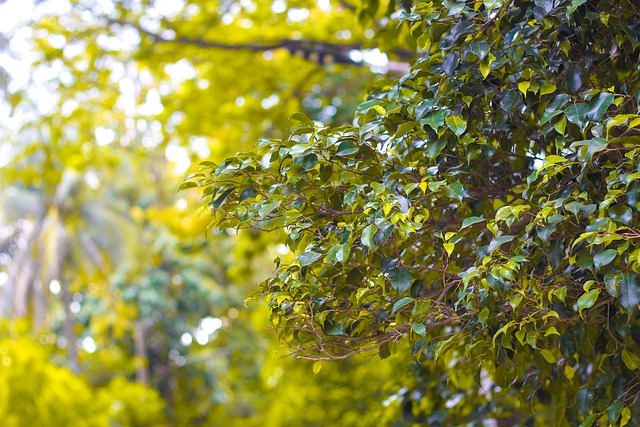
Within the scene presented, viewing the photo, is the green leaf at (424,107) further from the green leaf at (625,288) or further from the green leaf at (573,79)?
the green leaf at (625,288)

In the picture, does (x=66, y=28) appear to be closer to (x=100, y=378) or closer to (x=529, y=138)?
(x=529, y=138)

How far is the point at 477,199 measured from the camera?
8.24 ft

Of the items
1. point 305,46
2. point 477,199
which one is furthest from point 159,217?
point 477,199

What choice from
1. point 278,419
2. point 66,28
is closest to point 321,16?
point 66,28

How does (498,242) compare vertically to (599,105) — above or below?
below

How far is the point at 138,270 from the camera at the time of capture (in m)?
17.1

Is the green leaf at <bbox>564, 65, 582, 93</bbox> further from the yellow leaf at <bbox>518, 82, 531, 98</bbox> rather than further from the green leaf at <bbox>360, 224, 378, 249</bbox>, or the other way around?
the green leaf at <bbox>360, 224, 378, 249</bbox>

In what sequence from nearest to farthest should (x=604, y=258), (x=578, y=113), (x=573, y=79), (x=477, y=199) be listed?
(x=604, y=258) < (x=578, y=113) < (x=573, y=79) < (x=477, y=199)

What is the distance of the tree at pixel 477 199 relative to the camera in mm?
2053

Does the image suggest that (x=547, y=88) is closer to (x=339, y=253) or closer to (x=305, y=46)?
(x=339, y=253)

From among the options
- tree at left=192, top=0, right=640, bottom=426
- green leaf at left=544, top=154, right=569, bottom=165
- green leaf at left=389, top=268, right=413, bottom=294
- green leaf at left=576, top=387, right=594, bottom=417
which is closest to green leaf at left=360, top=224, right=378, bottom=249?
tree at left=192, top=0, right=640, bottom=426

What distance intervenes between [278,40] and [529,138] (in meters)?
4.69

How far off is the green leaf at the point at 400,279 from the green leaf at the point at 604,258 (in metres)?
0.49

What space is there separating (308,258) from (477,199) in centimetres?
59
